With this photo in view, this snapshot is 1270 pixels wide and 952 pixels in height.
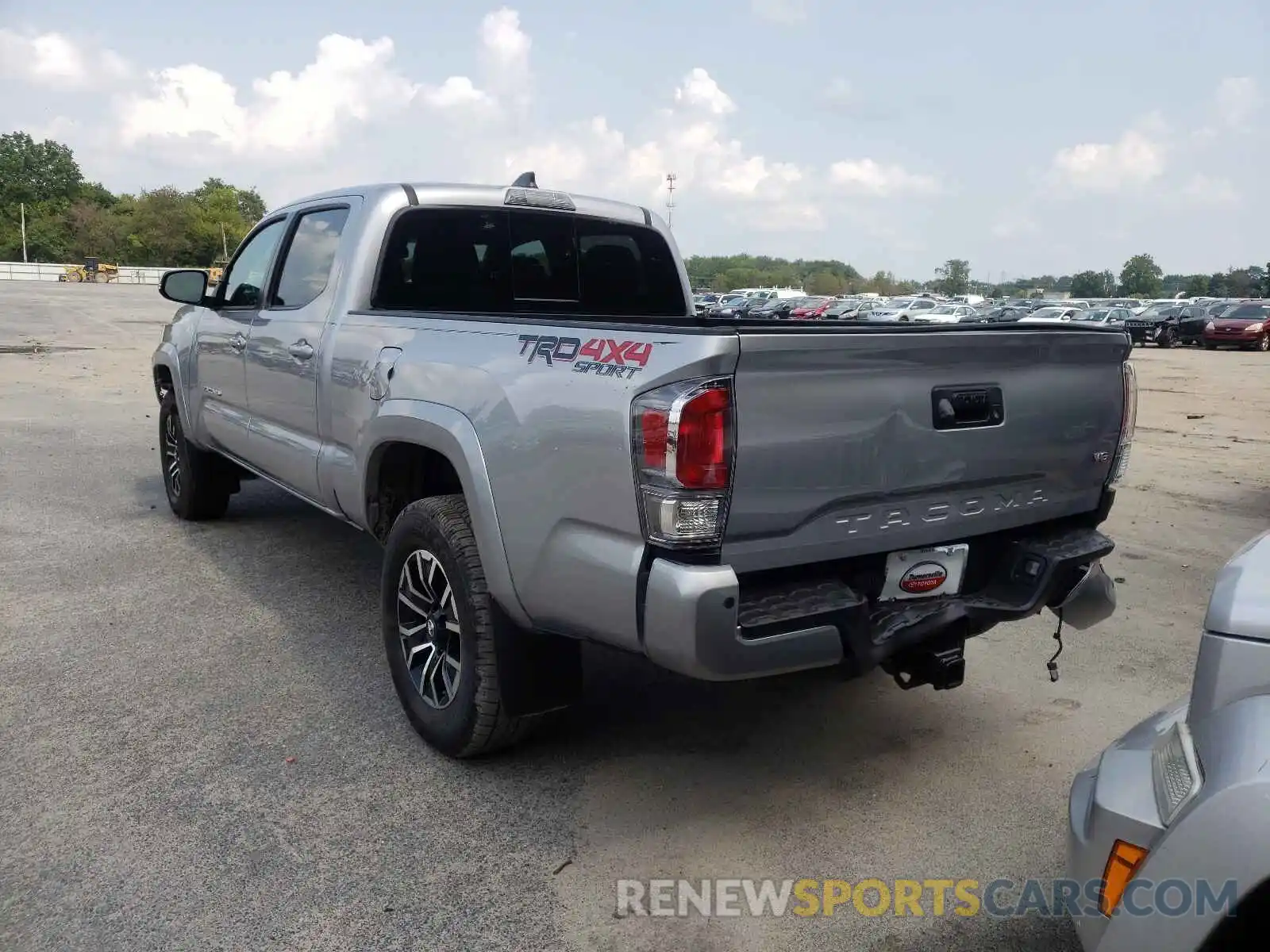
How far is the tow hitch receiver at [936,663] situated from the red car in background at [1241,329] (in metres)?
34.2

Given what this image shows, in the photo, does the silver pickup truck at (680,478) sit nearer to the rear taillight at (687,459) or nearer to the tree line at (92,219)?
the rear taillight at (687,459)

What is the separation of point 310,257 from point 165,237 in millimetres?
118642

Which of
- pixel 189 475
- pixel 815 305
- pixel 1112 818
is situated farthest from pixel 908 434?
pixel 815 305

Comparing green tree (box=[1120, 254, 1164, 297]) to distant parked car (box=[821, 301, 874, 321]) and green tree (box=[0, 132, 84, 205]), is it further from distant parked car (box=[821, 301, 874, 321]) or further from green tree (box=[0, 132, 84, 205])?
green tree (box=[0, 132, 84, 205])

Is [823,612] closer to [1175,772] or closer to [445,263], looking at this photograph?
[1175,772]

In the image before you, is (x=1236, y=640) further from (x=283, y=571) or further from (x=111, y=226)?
(x=111, y=226)

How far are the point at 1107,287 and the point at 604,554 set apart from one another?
13948 cm

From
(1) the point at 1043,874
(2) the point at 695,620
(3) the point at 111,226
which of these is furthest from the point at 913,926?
(3) the point at 111,226

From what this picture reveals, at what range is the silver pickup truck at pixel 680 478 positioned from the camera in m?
2.59

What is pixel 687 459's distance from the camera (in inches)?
99.9

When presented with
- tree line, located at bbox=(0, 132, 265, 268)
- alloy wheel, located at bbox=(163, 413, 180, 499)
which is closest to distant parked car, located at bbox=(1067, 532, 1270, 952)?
alloy wheel, located at bbox=(163, 413, 180, 499)

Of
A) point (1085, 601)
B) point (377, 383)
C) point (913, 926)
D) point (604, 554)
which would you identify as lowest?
point (913, 926)

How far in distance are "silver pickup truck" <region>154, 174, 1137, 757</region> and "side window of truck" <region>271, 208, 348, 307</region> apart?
0.14 meters

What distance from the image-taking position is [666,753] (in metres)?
3.59
